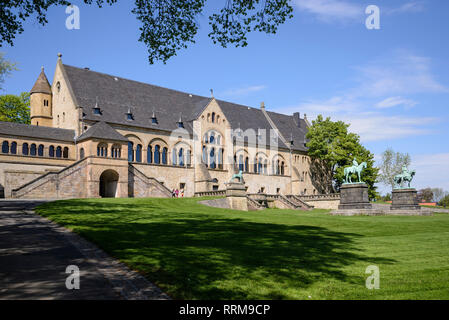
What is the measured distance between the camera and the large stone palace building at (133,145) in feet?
133

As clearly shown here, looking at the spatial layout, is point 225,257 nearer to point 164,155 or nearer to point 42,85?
point 164,155

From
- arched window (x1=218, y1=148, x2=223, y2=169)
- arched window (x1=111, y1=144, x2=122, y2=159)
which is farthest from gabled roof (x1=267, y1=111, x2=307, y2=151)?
arched window (x1=111, y1=144, x2=122, y2=159)

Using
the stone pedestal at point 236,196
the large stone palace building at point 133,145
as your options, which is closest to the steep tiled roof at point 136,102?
the large stone palace building at point 133,145

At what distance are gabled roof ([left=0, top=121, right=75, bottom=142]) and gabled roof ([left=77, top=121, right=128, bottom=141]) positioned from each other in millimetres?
2094

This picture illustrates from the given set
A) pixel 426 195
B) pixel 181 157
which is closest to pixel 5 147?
pixel 181 157

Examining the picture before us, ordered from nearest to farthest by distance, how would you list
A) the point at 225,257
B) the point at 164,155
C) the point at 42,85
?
the point at 225,257 → the point at 42,85 → the point at 164,155

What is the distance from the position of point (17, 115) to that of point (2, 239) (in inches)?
2378

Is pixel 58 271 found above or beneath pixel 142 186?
beneath

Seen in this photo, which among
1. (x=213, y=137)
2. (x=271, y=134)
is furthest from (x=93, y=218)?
(x=271, y=134)

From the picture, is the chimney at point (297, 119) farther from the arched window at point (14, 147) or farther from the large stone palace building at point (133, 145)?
the arched window at point (14, 147)

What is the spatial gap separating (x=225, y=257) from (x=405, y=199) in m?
32.9

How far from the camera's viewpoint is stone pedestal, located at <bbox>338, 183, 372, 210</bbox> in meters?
35.6

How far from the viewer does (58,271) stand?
8414 millimetres

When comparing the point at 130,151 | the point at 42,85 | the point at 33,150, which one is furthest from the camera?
the point at 42,85
